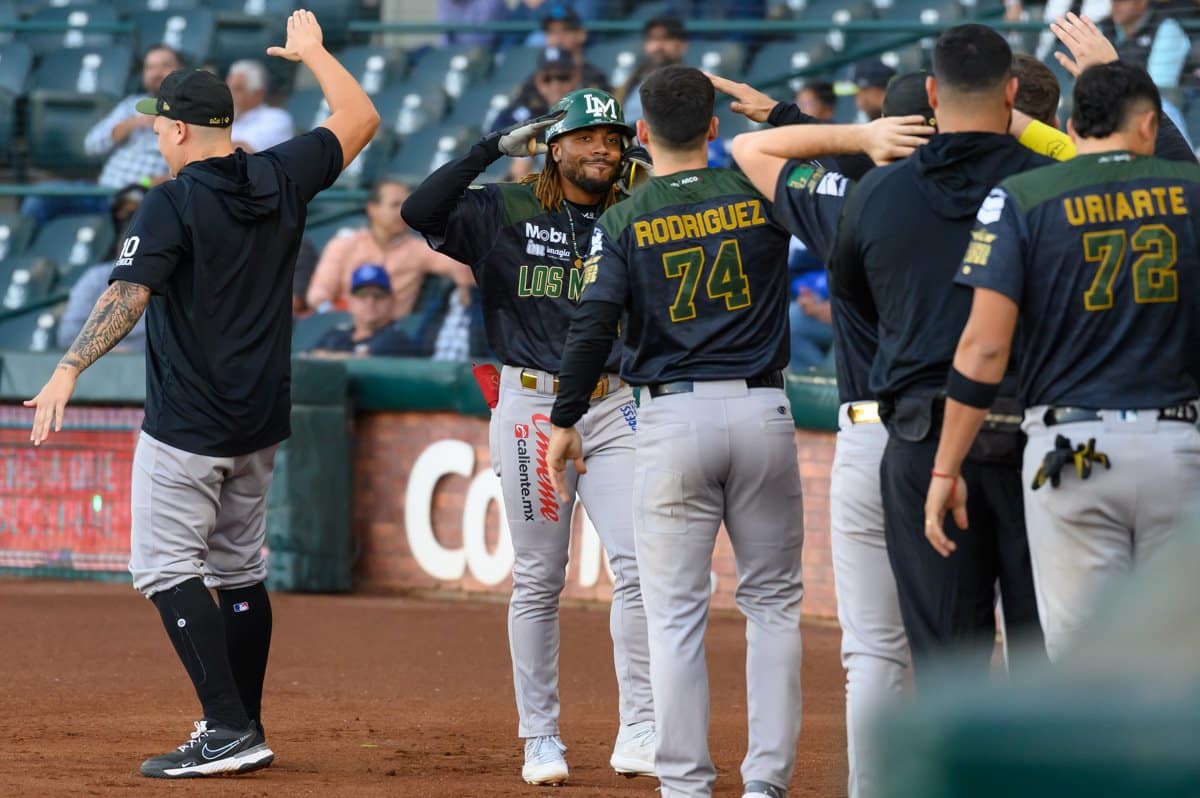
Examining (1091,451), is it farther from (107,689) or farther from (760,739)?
(107,689)

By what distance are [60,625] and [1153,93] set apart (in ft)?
22.2

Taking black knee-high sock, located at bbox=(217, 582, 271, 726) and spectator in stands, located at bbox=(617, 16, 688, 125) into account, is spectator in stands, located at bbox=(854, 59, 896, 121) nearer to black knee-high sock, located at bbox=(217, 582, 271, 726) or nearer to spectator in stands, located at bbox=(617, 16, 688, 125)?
spectator in stands, located at bbox=(617, 16, 688, 125)

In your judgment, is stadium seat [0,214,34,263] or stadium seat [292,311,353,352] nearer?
stadium seat [292,311,353,352]

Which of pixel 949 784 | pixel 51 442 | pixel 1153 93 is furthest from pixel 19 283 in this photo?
pixel 949 784

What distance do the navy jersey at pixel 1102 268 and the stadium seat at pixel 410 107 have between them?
399 inches

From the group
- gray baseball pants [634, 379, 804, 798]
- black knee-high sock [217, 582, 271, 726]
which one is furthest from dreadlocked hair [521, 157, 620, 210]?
black knee-high sock [217, 582, 271, 726]

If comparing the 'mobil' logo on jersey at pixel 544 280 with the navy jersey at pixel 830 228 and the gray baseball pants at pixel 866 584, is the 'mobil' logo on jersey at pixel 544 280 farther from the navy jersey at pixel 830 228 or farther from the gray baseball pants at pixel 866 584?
the gray baseball pants at pixel 866 584

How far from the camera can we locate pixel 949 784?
6.84ft

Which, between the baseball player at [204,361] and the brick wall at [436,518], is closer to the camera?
the baseball player at [204,361]

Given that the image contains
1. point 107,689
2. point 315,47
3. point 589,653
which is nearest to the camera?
point 315,47

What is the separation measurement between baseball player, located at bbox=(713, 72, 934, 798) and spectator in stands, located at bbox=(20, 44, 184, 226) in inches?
363

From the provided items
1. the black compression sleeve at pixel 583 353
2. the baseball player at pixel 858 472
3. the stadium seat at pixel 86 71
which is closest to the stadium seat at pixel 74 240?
the stadium seat at pixel 86 71

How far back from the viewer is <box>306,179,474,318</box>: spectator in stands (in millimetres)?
Answer: 11156

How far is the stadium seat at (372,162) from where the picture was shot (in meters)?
13.4
